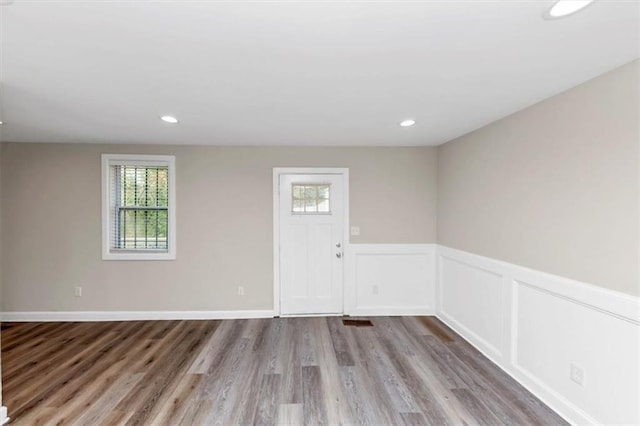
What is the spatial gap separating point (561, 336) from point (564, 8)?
209 centimetres

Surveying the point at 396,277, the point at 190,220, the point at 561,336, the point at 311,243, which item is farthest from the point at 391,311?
the point at 190,220

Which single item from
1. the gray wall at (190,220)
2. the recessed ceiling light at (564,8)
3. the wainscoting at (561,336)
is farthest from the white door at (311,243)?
the recessed ceiling light at (564,8)

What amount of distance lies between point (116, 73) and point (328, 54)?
4.36 ft

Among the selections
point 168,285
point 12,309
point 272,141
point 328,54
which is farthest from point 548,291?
point 12,309

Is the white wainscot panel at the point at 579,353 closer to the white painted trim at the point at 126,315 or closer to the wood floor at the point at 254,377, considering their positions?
the wood floor at the point at 254,377

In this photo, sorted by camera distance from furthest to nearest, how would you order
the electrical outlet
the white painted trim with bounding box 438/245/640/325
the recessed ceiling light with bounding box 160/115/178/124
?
the recessed ceiling light with bounding box 160/115/178/124
the electrical outlet
the white painted trim with bounding box 438/245/640/325

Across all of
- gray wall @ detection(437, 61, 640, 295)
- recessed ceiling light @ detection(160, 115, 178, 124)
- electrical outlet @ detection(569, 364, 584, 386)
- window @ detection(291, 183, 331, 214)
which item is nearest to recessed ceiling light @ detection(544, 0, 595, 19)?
gray wall @ detection(437, 61, 640, 295)

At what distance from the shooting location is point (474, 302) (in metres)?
3.22

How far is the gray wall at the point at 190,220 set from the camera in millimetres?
3863

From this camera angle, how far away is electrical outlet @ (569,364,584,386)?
2.00m

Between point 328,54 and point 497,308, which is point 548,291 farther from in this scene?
point 328,54

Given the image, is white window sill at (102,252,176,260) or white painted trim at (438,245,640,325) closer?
white painted trim at (438,245,640,325)

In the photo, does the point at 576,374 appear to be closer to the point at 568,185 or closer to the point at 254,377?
the point at 568,185

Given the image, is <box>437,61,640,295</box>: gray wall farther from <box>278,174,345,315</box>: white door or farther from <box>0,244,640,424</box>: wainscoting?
<box>278,174,345,315</box>: white door
